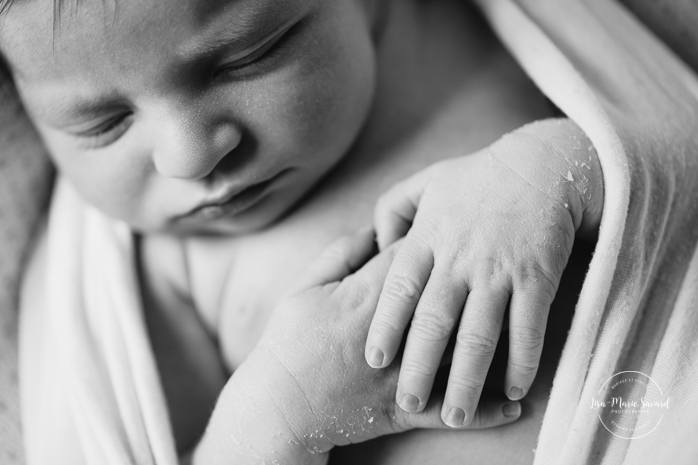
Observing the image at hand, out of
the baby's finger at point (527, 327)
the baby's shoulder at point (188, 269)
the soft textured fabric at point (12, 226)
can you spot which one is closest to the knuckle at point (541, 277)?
the baby's finger at point (527, 327)

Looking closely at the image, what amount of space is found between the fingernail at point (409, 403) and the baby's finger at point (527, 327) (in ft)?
0.37

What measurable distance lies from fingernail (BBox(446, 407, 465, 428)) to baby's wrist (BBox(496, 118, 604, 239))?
0.26 meters

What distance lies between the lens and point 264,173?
90 centimetres

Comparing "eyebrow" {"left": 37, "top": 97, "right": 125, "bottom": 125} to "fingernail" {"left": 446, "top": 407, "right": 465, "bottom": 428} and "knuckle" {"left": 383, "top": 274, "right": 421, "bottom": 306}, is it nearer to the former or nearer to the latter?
"knuckle" {"left": 383, "top": 274, "right": 421, "bottom": 306}

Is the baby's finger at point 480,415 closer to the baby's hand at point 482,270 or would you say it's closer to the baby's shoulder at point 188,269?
the baby's hand at point 482,270

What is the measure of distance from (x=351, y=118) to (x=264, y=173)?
14 cm

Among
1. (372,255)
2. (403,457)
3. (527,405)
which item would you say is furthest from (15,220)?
(527,405)

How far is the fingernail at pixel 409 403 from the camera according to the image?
77 centimetres

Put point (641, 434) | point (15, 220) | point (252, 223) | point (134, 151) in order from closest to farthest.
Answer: point (641, 434) → point (134, 151) → point (252, 223) → point (15, 220)

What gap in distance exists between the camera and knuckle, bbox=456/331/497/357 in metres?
0.73

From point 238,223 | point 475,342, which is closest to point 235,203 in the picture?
point 238,223

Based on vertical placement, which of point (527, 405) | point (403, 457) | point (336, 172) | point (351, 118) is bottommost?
point (403, 457)

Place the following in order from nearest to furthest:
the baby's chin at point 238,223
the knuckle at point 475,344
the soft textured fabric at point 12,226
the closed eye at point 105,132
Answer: the knuckle at point 475,344
the closed eye at point 105,132
the baby's chin at point 238,223
the soft textured fabric at point 12,226

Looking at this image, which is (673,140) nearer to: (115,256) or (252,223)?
(252,223)
